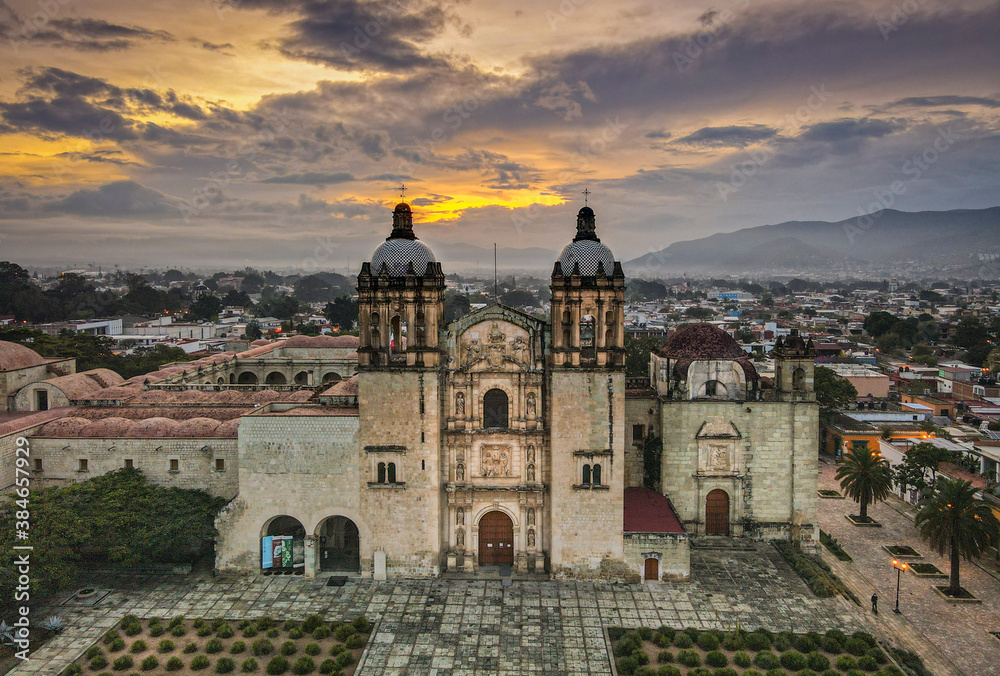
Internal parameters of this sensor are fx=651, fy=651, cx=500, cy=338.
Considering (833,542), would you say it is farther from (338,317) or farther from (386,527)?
(338,317)

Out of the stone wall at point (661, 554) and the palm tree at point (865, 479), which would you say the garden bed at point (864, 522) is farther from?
the stone wall at point (661, 554)

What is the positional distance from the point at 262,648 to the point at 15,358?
27834 millimetres

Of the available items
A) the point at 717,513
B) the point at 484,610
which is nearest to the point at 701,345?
the point at 717,513

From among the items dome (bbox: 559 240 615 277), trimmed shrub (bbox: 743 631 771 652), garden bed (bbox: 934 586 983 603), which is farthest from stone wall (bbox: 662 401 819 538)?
trimmed shrub (bbox: 743 631 771 652)

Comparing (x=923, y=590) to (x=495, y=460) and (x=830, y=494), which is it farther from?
(x=495, y=460)

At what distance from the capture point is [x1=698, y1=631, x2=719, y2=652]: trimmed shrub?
25266 mm

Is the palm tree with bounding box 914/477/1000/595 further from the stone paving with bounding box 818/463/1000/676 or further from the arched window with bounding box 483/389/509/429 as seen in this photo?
the arched window with bounding box 483/389/509/429

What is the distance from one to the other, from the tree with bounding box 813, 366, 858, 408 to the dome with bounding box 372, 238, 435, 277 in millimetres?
39445

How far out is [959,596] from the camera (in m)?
29.3

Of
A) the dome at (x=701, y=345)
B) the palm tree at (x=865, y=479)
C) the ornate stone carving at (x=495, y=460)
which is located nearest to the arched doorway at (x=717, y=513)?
the dome at (x=701, y=345)

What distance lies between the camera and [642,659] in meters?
24.2

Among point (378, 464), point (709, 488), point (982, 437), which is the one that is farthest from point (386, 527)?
point (982, 437)

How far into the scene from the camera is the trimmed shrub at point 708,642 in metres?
25.3

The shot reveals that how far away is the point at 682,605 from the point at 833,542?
1199cm
